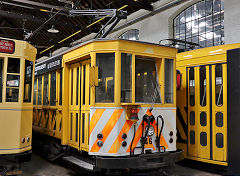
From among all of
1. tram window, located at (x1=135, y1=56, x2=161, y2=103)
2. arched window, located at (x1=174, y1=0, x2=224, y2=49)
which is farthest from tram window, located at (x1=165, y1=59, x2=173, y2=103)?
arched window, located at (x1=174, y1=0, x2=224, y2=49)

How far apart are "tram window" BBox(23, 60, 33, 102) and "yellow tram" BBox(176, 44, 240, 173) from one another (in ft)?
10.5

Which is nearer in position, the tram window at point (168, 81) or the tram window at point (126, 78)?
the tram window at point (126, 78)

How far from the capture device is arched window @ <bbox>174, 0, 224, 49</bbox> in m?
10.8

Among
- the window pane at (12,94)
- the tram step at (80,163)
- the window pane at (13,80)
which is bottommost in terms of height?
the tram step at (80,163)

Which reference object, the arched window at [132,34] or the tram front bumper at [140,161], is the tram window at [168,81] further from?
the arched window at [132,34]

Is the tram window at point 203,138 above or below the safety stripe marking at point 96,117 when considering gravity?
below

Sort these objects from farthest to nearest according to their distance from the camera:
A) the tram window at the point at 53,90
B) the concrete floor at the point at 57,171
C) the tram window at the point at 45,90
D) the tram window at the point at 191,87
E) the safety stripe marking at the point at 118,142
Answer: the tram window at the point at 45,90
the tram window at the point at 53,90
the tram window at the point at 191,87
the concrete floor at the point at 57,171
the safety stripe marking at the point at 118,142

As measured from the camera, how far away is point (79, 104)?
19.3ft

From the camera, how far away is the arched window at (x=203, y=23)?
35.3ft

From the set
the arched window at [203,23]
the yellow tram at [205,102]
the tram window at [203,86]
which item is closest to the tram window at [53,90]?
the yellow tram at [205,102]

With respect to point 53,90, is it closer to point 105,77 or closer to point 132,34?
point 105,77

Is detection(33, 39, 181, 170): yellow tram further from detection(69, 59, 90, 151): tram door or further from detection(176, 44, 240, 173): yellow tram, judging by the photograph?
detection(176, 44, 240, 173): yellow tram

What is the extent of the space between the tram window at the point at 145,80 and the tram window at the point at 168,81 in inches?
8.7

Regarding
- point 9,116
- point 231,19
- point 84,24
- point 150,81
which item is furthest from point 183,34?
point 9,116
